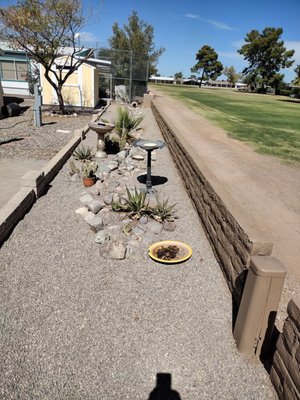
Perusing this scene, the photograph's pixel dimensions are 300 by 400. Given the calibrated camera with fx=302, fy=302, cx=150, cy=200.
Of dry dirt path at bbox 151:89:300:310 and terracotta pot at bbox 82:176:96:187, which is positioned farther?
terracotta pot at bbox 82:176:96:187

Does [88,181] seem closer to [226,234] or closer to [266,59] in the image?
[226,234]

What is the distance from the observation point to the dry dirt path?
4430 mm

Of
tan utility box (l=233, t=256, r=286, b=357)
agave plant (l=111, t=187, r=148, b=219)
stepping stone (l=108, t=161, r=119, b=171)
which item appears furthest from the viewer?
stepping stone (l=108, t=161, r=119, b=171)

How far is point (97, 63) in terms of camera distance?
72.5 feet

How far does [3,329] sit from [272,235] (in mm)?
3879

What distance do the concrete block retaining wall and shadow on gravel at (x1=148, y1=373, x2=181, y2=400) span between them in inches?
34.4

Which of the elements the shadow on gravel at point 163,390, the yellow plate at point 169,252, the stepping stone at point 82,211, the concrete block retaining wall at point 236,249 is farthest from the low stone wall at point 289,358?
the stepping stone at point 82,211

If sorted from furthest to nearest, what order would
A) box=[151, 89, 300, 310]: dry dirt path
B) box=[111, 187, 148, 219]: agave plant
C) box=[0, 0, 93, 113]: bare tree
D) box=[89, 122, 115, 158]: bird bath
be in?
box=[0, 0, 93, 113]: bare tree, box=[89, 122, 115, 158]: bird bath, box=[111, 187, 148, 219]: agave plant, box=[151, 89, 300, 310]: dry dirt path

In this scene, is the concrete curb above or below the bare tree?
below

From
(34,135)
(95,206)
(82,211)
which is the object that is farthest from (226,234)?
(34,135)

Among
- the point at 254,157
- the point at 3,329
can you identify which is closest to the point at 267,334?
the point at 3,329

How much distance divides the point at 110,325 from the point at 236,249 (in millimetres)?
1662

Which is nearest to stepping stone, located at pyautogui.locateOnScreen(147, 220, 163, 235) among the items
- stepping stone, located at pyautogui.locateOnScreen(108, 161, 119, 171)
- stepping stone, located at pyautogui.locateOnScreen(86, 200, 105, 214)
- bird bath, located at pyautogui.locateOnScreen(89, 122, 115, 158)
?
stepping stone, located at pyautogui.locateOnScreen(86, 200, 105, 214)

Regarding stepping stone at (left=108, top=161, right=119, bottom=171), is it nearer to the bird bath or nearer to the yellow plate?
the bird bath
